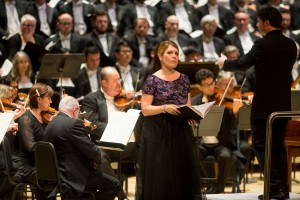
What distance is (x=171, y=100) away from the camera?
5379 mm

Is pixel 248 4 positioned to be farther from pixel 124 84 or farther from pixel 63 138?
pixel 63 138

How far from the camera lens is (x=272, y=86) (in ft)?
17.2

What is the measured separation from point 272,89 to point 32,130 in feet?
6.34

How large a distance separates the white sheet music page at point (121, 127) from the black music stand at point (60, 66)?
2189 millimetres

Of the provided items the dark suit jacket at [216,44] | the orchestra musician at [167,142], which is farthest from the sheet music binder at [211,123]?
the dark suit jacket at [216,44]

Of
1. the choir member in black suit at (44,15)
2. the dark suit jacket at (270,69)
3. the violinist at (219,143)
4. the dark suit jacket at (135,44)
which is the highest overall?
the choir member in black suit at (44,15)

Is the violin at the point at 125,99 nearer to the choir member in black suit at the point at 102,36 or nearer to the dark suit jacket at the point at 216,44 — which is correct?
the choir member in black suit at the point at 102,36

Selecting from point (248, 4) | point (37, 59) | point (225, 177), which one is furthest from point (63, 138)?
point (248, 4)

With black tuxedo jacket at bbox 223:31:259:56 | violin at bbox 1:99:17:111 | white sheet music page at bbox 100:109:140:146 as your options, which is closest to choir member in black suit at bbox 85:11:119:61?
black tuxedo jacket at bbox 223:31:259:56

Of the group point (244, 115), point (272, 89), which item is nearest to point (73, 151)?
point (272, 89)

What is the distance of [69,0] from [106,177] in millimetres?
4826

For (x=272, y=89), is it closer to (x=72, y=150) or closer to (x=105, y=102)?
(x=72, y=150)

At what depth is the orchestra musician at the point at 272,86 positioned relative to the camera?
5219mm

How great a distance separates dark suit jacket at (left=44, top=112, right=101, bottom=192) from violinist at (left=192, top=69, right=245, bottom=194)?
2.11m
